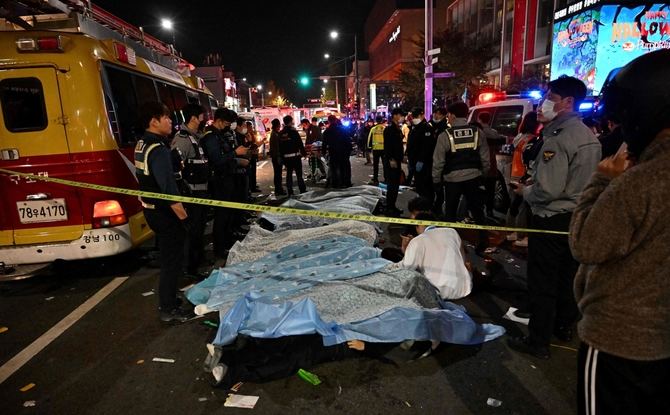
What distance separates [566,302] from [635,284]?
7.99 feet

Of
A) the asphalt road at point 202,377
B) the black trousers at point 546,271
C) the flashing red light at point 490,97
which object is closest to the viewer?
the asphalt road at point 202,377

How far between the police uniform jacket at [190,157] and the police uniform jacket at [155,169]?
143 cm

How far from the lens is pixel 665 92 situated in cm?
145

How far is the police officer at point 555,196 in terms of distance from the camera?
10.7 feet

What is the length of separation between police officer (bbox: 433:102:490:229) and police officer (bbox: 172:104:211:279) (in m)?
3.34

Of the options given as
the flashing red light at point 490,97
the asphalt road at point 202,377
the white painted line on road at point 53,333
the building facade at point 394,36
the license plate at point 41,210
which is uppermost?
the building facade at point 394,36

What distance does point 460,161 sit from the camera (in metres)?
6.07

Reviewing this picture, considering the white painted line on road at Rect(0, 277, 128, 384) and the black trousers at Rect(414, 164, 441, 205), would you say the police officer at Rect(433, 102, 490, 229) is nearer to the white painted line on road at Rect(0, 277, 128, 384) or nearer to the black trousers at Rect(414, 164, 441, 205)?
the black trousers at Rect(414, 164, 441, 205)

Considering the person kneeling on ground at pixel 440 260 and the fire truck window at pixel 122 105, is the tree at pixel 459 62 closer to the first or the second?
the fire truck window at pixel 122 105

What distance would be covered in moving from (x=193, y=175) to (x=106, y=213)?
118cm

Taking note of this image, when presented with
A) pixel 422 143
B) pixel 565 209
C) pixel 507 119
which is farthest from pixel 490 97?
pixel 565 209

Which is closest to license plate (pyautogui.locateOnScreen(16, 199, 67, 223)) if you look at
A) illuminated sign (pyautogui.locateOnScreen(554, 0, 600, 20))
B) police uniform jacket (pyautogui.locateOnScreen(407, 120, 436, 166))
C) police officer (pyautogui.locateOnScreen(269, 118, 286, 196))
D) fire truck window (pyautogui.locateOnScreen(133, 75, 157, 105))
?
fire truck window (pyautogui.locateOnScreen(133, 75, 157, 105))

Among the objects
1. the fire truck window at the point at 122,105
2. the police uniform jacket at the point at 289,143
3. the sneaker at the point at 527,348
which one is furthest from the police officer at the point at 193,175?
the police uniform jacket at the point at 289,143

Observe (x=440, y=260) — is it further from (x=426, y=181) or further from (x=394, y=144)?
(x=394, y=144)
